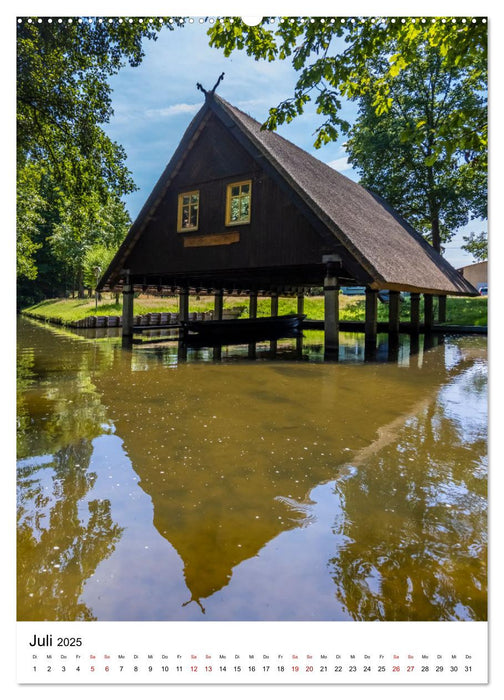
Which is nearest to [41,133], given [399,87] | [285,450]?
[285,450]

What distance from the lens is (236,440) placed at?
4789mm

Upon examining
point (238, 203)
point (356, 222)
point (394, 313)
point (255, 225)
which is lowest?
point (394, 313)

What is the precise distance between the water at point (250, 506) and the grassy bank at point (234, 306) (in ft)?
61.2

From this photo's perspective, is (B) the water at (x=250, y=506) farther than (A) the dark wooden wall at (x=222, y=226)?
No

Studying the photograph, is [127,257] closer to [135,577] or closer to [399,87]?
[135,577]

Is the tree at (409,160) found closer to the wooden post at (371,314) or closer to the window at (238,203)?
the wooden post at (371,314)

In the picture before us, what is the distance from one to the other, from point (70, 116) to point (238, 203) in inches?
254

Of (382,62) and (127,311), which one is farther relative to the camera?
(127,311)

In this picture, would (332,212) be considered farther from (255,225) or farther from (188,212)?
(188,212)

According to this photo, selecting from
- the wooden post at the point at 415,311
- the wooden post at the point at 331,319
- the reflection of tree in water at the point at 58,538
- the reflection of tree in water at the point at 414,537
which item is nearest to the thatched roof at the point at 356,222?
the wooden post at the point at 331,319

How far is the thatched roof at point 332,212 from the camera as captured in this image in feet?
36.1

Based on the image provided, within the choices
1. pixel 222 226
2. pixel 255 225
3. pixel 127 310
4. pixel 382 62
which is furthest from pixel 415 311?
pixel 382 62

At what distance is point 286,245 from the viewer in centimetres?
1222

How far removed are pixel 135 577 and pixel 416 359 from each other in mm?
11904
